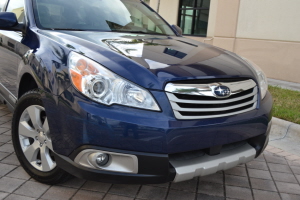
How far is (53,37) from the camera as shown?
2.53 m

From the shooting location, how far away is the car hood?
2125 millimetres

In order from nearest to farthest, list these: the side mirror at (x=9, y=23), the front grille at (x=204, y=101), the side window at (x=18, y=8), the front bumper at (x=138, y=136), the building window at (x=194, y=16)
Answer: the front bumper at (x=138, y=136) → the front grille at (x=204, y=101) → the side mirror at (x=9, y=23) → the side window at (x=18, y=8) → the building window at (x=194, y=16)

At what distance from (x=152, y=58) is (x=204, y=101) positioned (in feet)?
1.59

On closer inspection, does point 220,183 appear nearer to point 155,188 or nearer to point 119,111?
point 155,188

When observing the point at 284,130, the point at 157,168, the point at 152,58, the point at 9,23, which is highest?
the point at 9,23

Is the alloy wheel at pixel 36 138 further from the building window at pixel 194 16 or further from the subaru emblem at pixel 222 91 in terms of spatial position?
the building window at pixel 194 16

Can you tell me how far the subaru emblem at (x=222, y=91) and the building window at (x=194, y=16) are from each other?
7.48 metres

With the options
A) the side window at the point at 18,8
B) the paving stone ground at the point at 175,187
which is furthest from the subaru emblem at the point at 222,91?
the side window at the point at 18,8

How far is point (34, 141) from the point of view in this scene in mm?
2588

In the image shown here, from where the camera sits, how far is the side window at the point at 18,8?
3252 millimetres

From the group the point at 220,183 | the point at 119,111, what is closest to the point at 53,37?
the point at 119,111

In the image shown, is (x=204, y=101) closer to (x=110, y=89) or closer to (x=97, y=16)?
(x=110, y=89)

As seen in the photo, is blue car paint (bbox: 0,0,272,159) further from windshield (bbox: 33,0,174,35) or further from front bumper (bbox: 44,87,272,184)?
windshield (bbox: 33,0,174,35)

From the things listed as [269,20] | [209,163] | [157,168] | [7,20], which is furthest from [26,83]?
[269,20]
